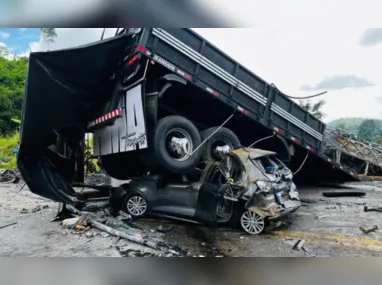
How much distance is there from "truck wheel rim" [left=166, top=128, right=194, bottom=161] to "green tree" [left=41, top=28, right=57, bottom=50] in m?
1.58

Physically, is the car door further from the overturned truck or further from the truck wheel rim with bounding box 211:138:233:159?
the truck wheel rim with bounding box 211:138:233:159

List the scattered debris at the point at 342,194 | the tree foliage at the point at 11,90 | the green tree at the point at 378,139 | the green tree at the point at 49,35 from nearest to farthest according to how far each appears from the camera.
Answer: the green tree at the point at 49,35, the tree foliage at the point at 11,90, the green tree at the point at 378,139, the scattered debris at the point at 342,194

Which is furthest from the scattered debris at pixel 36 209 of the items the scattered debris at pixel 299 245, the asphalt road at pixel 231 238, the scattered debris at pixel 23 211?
the scattered debris at pixel 299 245

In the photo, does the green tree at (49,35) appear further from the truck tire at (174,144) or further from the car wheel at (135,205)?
the car wheel at (135,205)

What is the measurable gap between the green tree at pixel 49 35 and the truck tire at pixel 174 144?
141cm

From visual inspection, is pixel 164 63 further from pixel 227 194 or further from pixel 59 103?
pixel 227 194

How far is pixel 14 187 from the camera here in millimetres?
5945

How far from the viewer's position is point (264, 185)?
3629 mm

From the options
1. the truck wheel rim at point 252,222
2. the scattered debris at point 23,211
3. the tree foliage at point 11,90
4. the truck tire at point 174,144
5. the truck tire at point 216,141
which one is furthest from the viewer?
the scattered debris at point 23,211

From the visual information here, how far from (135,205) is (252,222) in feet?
4.69

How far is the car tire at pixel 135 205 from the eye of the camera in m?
4.11

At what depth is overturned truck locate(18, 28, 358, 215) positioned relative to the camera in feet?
12.2

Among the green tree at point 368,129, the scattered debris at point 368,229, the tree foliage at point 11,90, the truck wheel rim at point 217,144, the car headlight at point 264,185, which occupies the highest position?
the tree foliage at point 11,90
